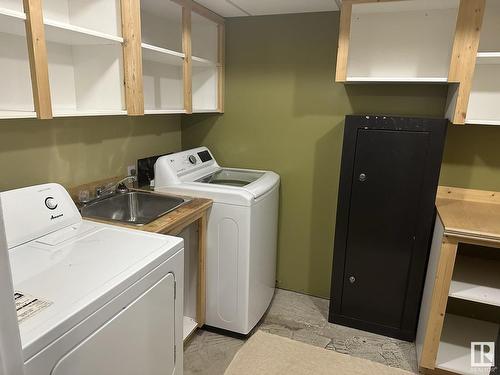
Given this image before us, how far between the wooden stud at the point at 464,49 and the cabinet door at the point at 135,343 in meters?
1.74

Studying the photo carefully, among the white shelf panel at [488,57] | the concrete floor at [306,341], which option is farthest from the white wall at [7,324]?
the white shelf panel at [488,57]

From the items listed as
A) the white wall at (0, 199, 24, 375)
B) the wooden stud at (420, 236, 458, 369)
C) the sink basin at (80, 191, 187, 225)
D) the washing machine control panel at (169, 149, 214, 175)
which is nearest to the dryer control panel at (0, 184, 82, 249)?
the sink basin at (80, 191, 187, 225)

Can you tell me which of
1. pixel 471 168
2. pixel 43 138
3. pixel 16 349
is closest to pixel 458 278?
pixel 471 168

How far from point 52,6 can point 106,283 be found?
4.57 feet

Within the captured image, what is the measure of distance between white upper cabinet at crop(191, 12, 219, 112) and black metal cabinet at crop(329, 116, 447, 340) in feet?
3.63

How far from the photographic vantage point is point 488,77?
6.95ft

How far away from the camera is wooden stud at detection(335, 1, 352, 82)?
198 centimetres

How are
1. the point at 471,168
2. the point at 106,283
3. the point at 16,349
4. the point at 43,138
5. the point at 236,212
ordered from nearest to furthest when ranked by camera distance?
the point at 16,349 < the point at 106,283 < the point at 43,138 < the point at 236,212 < the point at 471,168

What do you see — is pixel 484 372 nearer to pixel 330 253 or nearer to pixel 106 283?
pixel 330 253

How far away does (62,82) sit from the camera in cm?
179

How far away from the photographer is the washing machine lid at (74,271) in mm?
925

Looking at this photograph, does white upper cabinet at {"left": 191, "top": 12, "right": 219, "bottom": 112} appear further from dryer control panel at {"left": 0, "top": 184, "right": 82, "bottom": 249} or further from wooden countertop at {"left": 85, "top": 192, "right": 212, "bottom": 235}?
dryer control panel at {"left": 0, "top": 184, "right": 82, "bottom": 249}

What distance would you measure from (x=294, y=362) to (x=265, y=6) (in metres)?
2.25

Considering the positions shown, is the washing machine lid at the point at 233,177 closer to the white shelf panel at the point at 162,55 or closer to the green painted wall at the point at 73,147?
the green painted wall at the point at 73,147
